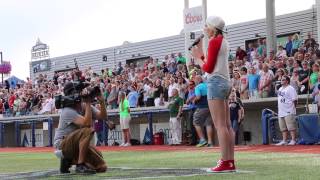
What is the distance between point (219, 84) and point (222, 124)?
511 mm

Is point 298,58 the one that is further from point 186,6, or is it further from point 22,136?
point 22,136

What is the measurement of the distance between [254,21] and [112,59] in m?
12.3

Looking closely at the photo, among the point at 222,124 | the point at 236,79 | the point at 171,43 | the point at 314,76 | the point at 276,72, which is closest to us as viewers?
the point at 222,124

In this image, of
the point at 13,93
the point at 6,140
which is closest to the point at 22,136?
the point at 6,140

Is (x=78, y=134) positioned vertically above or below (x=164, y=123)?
below

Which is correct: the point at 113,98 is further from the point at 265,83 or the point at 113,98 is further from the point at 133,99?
the point at 265,83

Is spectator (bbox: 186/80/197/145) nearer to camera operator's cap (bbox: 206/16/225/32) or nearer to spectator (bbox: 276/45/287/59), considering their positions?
spectator (bbox: 276/45/287/59)

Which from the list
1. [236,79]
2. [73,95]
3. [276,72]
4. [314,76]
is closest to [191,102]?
[236,79]

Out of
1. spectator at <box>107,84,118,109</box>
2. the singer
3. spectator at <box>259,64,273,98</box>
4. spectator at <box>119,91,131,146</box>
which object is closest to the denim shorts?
the singer

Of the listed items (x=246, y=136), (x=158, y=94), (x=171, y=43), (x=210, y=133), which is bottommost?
(x=246, y=136)

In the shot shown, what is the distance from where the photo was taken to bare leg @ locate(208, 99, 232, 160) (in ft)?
25.8

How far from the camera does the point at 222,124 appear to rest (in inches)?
309

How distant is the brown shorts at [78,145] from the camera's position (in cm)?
872

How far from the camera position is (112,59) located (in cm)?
4131
